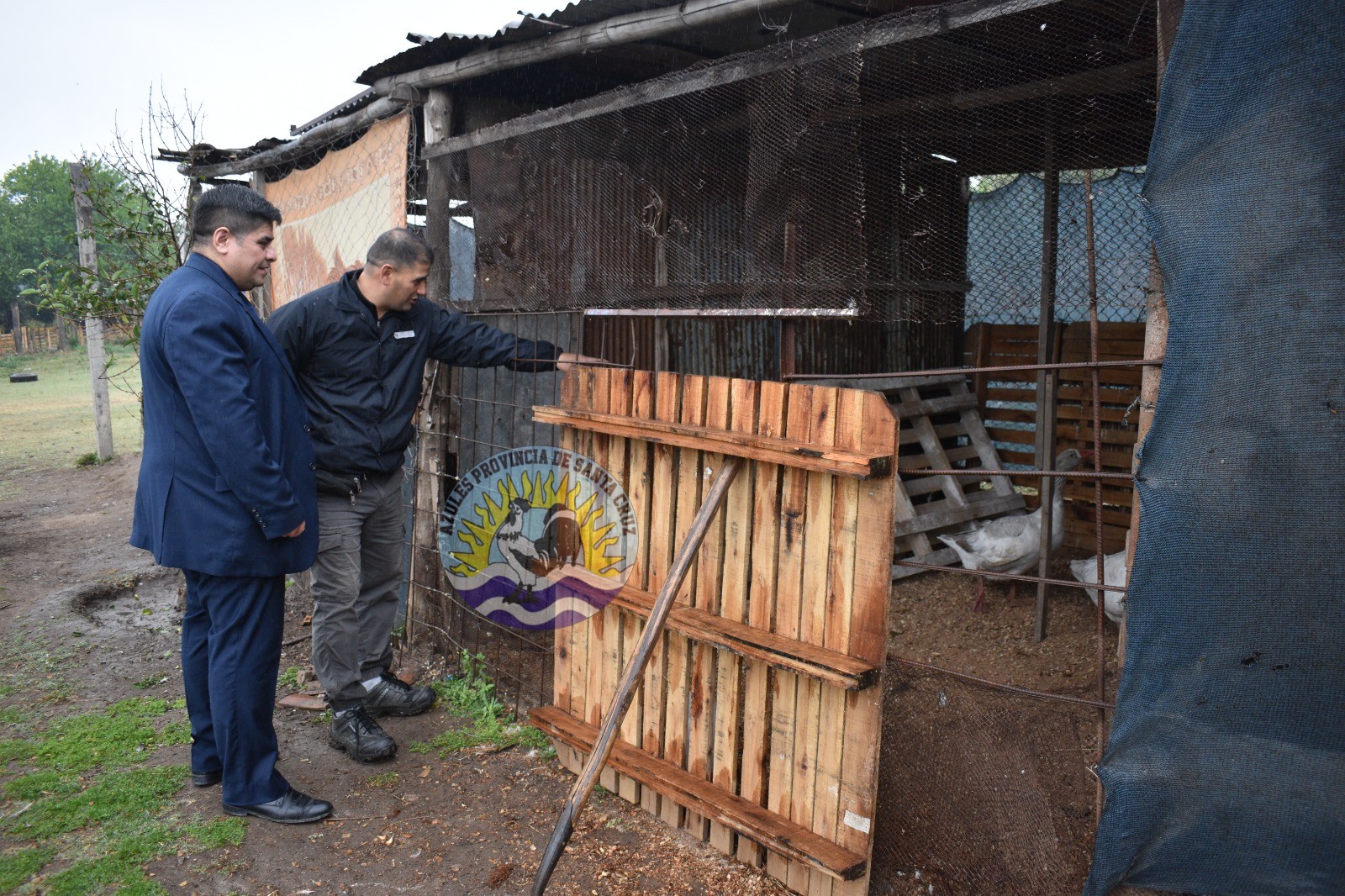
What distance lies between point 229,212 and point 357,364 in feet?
2.66

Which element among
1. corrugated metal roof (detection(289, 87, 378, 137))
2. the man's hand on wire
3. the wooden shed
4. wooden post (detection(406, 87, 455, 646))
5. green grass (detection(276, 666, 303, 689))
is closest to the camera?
the wooden shed

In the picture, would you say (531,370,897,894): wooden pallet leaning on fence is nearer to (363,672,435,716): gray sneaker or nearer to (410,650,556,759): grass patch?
(410,650,556,759): grass patch

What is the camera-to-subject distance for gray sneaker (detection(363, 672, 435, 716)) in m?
4.52

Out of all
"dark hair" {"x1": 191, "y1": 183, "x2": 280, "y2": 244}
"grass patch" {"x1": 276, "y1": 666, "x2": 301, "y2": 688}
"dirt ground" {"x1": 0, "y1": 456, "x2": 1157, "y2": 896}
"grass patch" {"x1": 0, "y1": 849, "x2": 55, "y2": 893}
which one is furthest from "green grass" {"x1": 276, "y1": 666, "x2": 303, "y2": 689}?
"dark hair" {"x1": 191, "y1": 183, "x2": 280, "y2": 244}

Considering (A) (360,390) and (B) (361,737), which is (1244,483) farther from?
(B) (361,737)

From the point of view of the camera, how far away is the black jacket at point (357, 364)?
397 centimetres

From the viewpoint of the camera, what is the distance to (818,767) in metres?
3.01

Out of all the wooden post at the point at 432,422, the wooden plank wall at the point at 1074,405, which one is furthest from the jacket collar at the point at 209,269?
the wooden plank wall at the point at 1074,405

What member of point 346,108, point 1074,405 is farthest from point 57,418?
point 1074,405

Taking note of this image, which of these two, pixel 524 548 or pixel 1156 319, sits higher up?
pixel 1156 319

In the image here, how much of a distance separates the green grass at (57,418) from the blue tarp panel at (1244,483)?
7180 mm

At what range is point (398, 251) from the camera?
399cm

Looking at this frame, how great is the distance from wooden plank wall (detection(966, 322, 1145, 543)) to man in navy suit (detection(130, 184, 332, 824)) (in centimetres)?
534

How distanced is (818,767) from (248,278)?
2773 mm
